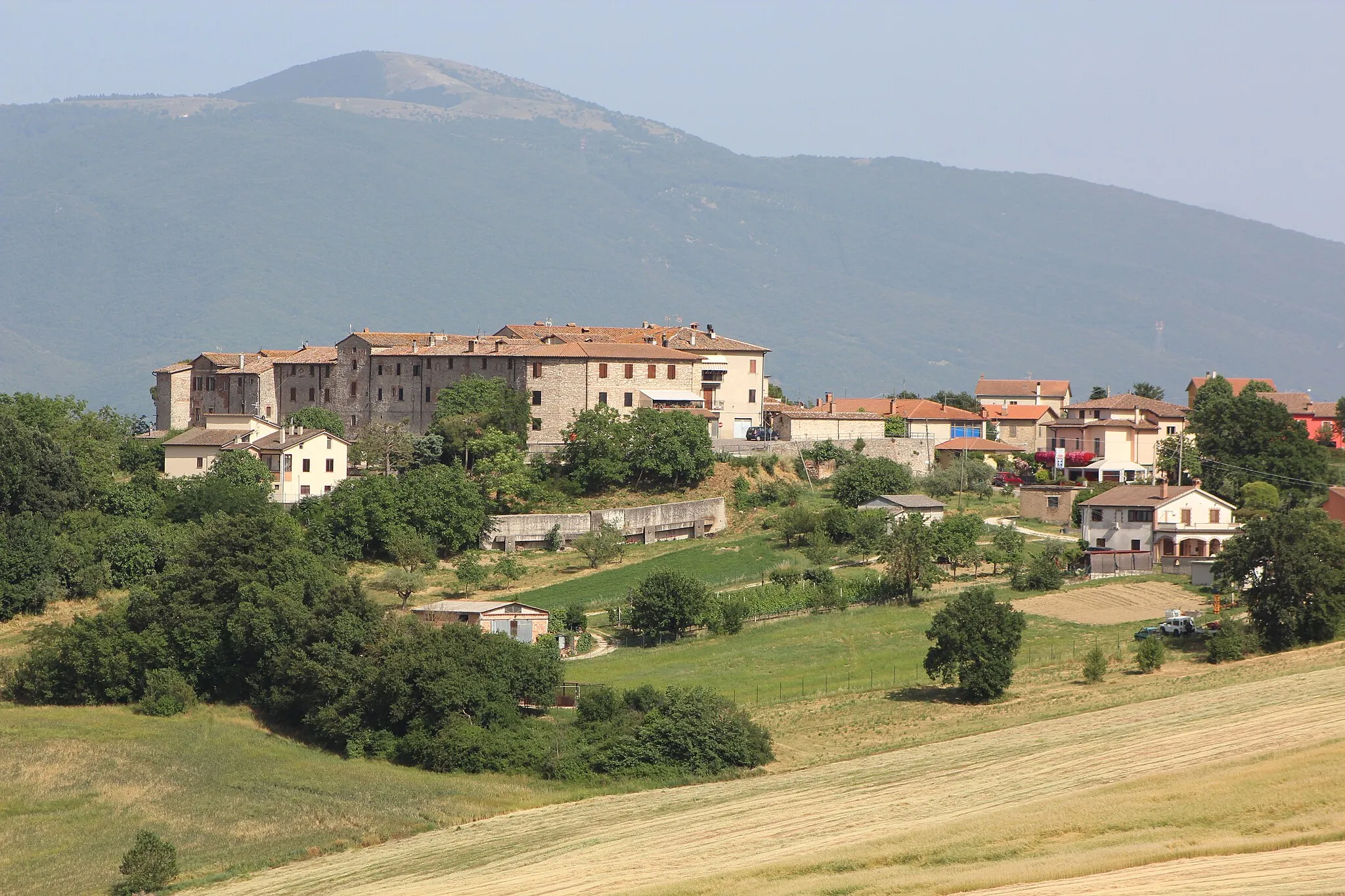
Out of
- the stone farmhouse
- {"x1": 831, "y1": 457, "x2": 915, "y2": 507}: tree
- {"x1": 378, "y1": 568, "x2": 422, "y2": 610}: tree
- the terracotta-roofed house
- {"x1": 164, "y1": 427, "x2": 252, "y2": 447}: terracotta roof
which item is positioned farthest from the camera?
the terracotta-roofed house

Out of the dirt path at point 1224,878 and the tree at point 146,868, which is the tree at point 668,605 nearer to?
the tree at point 146,868

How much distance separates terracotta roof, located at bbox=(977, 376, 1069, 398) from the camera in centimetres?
12725

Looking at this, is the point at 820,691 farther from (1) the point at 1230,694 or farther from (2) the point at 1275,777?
(2) the point at 1275,777

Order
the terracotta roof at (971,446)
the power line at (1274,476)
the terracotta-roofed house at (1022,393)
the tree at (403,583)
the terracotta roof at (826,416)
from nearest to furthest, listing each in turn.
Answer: the tree at (403,583) → the power line at (1274,476) → the terracotta roof at (826,416) → the terracotta roof at (971,446) → the terracotta-roofed house at (1022,393)

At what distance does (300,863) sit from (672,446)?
144 feet

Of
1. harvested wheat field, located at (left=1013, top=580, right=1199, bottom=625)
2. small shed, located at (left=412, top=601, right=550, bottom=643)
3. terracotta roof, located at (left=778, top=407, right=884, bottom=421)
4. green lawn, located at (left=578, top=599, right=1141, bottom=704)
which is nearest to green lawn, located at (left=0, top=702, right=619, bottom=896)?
small shed, located at (left=412, top=601, right=550, bottom=643)

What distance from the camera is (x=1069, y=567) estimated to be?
66.0m

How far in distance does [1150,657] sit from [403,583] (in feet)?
92.1

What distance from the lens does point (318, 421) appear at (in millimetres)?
91250

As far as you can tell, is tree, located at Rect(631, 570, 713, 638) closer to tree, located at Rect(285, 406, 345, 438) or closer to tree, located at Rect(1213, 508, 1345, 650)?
tree, located at Rect(1213, 508, 1345, 650)

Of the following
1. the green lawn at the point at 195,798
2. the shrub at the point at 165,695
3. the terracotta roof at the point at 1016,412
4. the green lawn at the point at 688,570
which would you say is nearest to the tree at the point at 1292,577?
the green lawn at the point at 688,570

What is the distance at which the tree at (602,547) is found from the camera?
69.8m

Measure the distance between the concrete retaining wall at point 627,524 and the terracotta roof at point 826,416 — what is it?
11639 mm

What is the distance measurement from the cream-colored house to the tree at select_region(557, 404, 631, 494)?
421 inches
